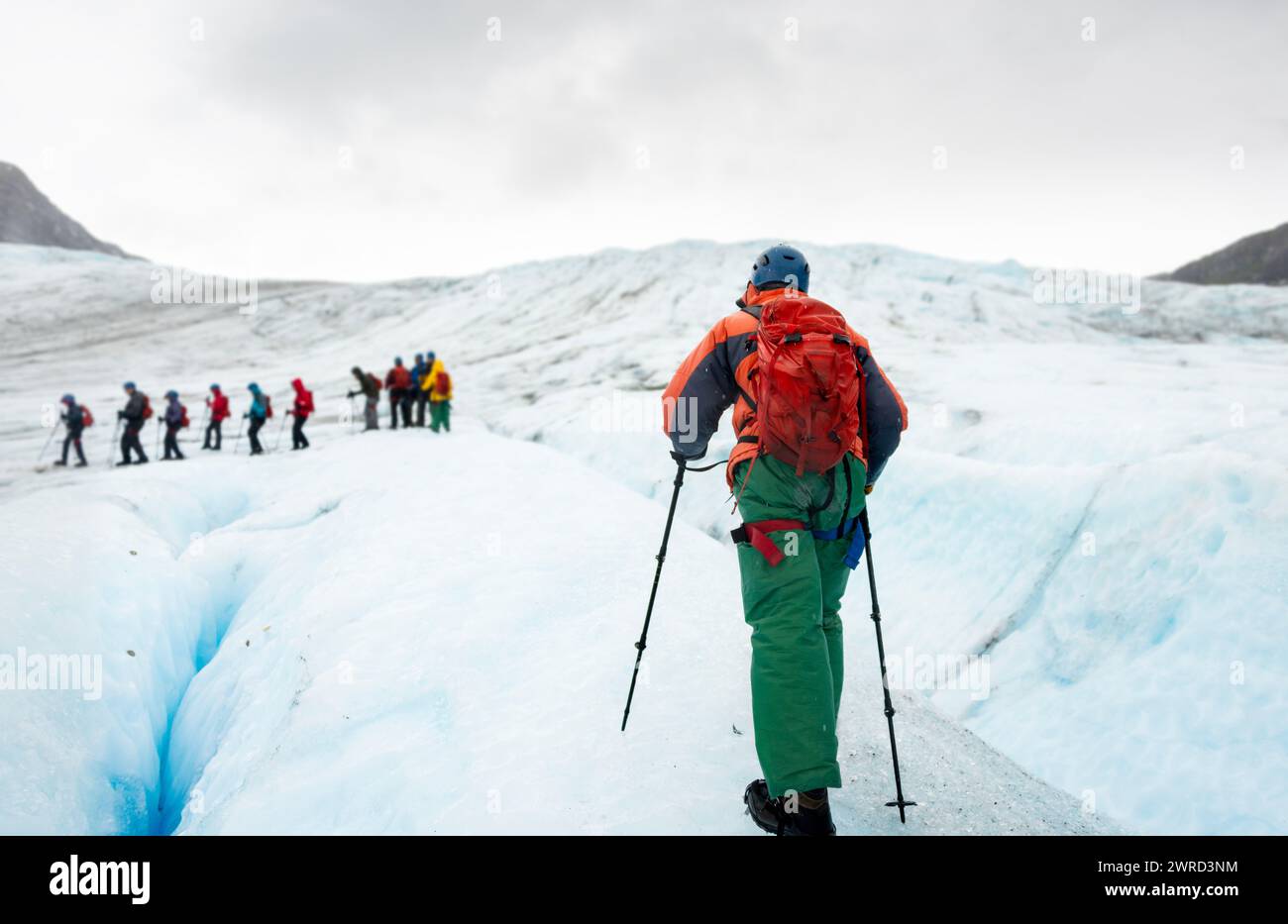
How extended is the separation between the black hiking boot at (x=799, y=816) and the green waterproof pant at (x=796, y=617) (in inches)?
3.5

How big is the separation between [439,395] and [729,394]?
41.6 ft

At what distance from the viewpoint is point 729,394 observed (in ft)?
9.80

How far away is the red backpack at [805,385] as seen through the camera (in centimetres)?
257

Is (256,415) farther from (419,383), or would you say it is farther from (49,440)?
(49,440)

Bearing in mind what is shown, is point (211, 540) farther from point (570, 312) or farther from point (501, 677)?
point (570, 312)

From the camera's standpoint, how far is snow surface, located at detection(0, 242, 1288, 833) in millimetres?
3207

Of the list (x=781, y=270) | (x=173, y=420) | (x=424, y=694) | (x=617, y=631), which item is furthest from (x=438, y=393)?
(x=781, y=270)

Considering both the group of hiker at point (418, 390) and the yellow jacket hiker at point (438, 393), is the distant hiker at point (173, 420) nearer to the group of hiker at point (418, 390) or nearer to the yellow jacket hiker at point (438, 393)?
the group of hiker at point (418, 390)

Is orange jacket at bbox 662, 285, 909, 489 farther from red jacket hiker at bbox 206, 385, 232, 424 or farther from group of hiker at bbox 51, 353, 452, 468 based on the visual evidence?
red jacket hiker at bbox 206, 385, 232, 424

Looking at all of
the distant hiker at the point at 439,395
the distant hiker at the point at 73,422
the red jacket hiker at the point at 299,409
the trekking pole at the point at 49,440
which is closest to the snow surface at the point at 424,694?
the distant hiker at the point at 439,395

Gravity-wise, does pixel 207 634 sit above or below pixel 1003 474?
below
